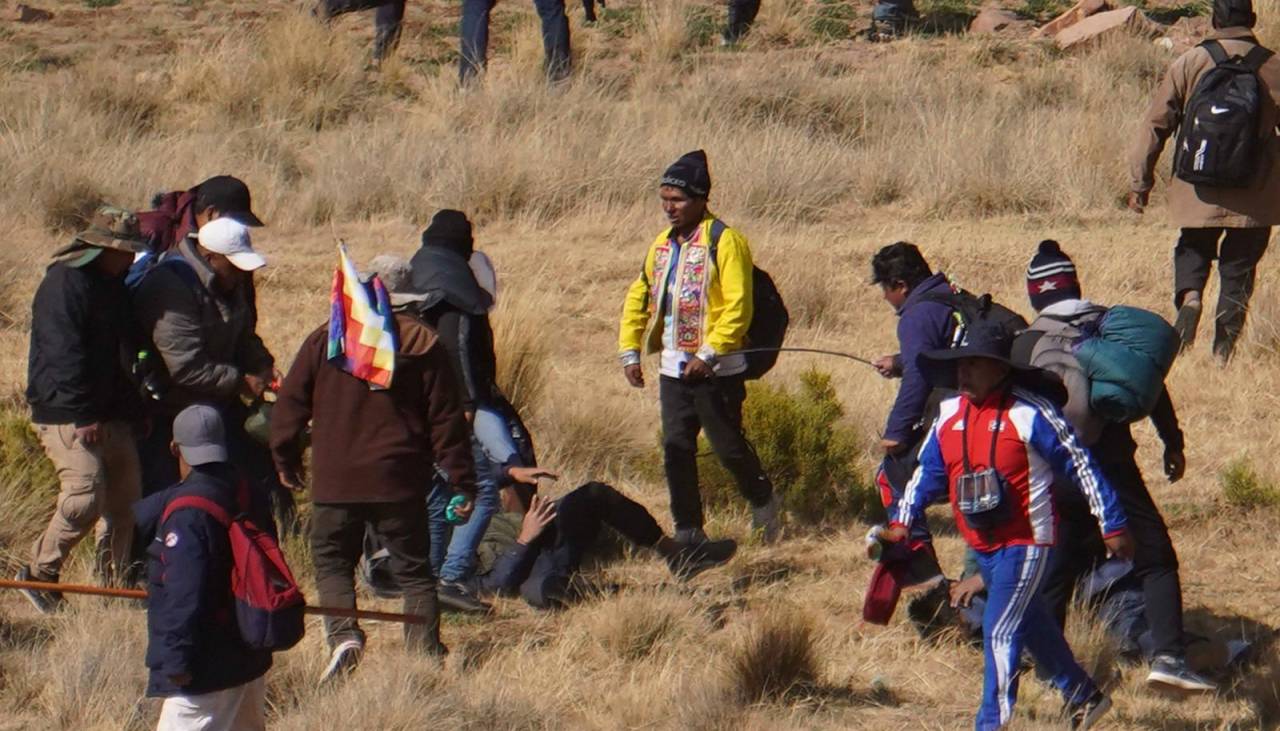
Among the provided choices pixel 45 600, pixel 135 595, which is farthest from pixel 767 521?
pixel 135 595

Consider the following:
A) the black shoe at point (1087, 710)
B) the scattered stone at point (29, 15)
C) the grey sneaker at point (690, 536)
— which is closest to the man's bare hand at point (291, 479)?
the grey sneaker at point (690, 536)

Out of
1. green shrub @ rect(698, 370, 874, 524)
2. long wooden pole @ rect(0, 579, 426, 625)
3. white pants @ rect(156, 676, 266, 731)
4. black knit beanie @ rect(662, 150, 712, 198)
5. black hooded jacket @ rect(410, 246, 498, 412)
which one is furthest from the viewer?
green shrub @ rect(698, 370, 874, 524)

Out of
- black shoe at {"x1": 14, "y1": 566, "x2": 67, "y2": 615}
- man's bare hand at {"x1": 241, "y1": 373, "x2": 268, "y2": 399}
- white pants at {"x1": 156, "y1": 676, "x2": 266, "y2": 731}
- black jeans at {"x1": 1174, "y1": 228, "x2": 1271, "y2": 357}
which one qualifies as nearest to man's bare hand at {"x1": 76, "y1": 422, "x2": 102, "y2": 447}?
→ man's bare hand at {"x1": 241, "y1": 373, "x2": 268, "y2": 399}

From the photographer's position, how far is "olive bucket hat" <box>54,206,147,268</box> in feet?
23.4

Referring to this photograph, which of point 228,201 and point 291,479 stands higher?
point 228,201

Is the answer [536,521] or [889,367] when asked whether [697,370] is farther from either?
[536,521]

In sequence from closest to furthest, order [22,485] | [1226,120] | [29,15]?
1. [22,485]
2. [1226,120]
3. [29,15]

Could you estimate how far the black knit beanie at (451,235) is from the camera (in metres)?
7.65

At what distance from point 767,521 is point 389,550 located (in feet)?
7.67

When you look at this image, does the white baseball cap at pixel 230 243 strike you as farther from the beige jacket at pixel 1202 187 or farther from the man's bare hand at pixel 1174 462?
the beige jacket at pixel 1202 187

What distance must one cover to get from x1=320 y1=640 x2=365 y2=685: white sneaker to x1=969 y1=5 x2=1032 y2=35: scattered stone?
1271 cm

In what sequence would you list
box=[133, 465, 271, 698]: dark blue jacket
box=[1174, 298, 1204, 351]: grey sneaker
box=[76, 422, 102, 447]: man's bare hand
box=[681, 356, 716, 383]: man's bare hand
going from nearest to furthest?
1. box=[133, 465, 271, 698]: dark blue jacket
2. box=[76, 422, 102, 447]: man's bare hand
3. box=[681, 356, 716, 383]: man's bare hand
4. box=[1174, 298, 1204, 351]: grey sneaker

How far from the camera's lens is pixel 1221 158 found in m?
10.1

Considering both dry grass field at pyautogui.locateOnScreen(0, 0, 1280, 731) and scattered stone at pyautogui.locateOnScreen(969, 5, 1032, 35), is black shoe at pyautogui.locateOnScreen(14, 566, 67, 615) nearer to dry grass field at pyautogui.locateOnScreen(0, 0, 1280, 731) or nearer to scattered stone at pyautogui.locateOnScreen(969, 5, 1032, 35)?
dry grass field at pyautogui.locateOnScreen(0, 0, 1280, 731)
